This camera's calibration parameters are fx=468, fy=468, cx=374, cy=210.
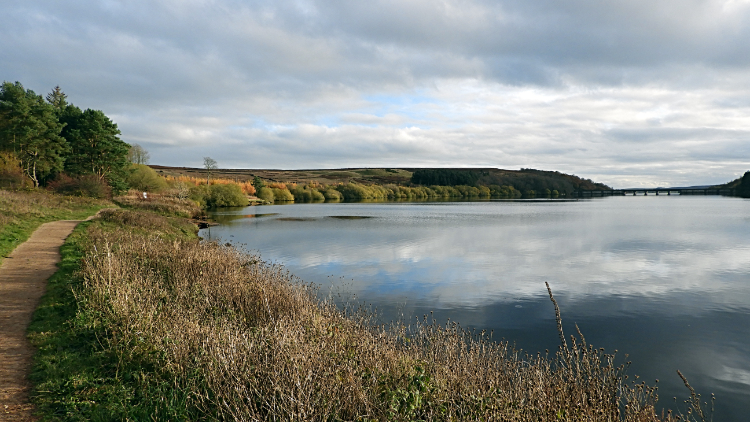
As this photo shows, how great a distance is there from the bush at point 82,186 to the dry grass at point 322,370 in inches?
1290

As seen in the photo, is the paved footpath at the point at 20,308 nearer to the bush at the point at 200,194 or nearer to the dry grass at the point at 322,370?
the dry grass at the point at 322,370

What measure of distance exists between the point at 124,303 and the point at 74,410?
260 cm

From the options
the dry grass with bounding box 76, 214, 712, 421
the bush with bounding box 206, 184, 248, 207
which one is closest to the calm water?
the dry grass with bounding box 76, 214, 712, 421

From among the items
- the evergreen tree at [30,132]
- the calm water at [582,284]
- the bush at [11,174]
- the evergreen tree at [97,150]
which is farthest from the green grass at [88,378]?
the evergreen tree at [30,132]

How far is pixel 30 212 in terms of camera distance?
23500mm

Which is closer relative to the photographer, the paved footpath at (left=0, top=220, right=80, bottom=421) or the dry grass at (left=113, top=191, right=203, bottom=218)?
the paved footpath at (left=0, top=220, right=80, bottom=421)

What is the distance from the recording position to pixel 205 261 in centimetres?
1243

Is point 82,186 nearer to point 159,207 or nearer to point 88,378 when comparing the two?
point 159,207

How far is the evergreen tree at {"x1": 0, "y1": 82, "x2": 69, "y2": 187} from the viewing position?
38812 mm

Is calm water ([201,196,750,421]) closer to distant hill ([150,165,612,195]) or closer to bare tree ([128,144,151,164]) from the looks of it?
bare tree ([128,144,151,164])

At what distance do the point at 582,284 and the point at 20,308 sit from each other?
1474 cm

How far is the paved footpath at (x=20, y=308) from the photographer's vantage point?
5258 millimetres

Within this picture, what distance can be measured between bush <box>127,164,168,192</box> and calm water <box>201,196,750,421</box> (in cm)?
2948

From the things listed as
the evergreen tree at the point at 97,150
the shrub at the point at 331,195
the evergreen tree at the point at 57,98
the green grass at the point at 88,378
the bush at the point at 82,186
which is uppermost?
the evergreen tree at the point at 57,98
